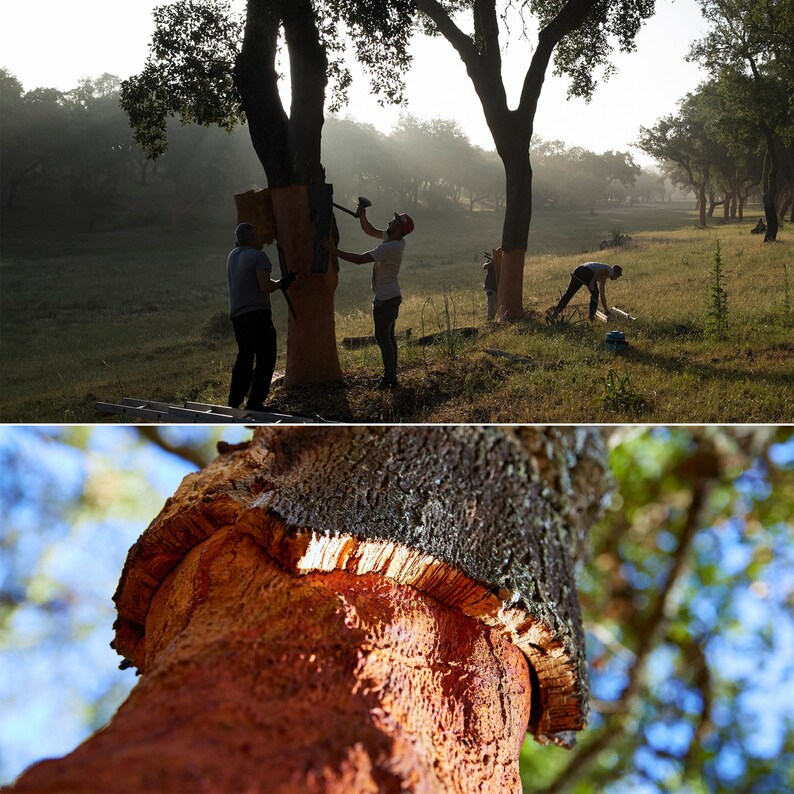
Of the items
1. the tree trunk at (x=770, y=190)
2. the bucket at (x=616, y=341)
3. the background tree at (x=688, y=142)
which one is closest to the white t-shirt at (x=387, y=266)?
the bucket at (x=616, y=341)

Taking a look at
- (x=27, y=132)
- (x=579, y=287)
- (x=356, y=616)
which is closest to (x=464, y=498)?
(x=356, y=616)

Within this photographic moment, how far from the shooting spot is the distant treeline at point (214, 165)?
3.56 meters

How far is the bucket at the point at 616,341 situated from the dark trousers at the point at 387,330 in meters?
0.96

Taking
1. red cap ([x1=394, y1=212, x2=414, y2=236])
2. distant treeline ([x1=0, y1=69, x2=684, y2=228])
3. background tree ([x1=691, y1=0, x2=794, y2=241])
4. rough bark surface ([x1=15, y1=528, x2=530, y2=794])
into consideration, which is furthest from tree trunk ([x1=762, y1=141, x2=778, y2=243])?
rough bark surface ([x1=15, y1=528, x2=530, y2=794])

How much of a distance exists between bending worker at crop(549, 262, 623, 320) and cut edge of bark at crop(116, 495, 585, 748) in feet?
7.37

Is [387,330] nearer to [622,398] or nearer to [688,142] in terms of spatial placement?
[622,398]

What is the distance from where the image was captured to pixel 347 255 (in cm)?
379

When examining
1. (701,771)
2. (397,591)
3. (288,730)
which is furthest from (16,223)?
(701,771)

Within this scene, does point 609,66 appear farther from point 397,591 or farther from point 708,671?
point 397,591

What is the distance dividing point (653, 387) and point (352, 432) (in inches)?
80.9

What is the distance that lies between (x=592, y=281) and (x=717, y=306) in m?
0.55

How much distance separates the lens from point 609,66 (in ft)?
11.1

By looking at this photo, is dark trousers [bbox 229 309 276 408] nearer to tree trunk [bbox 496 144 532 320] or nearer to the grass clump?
tree trunk [bbox 496 144 532 320]

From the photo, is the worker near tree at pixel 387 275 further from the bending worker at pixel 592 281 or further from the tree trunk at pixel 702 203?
the tree trunk at pixel 702 203
